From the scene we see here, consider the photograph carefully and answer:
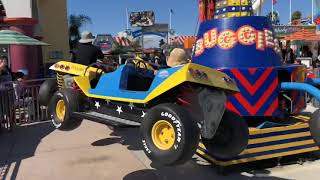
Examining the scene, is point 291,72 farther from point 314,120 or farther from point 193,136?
point 193,136

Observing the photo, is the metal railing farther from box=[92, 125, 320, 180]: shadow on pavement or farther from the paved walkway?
box=[92, 125, 320, 180]: shadow on pavement

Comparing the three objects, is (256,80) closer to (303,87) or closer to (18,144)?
(303,87)

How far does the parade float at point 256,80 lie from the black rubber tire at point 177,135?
1.69 m

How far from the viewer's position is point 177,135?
361cm

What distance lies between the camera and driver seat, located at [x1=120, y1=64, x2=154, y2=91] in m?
4.83

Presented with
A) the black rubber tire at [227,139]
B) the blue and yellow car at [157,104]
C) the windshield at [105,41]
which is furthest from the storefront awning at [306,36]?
the windshield at [105,41]

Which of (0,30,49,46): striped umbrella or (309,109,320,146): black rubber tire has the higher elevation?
(0,30,49,46): striped umbrella

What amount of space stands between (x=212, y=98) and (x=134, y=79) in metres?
1.33

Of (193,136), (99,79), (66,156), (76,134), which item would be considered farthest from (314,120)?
(76,134)

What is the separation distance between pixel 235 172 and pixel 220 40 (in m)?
1.76

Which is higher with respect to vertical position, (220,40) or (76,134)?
(220,40)

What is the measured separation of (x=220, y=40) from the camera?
5816 millimetres

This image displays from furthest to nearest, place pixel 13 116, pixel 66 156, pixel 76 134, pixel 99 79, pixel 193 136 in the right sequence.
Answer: pixel 13 116 < pixel 76 134 < pixel 66 156 < pixel 99 79 < pixel 193 136

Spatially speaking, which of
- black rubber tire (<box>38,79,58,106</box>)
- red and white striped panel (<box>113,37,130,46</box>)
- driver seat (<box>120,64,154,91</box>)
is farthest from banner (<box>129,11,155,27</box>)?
driver seat (<box>120,64,154,91</box>)
